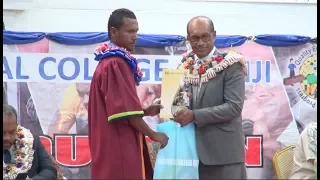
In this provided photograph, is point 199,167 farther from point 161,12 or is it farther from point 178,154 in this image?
point 161,12

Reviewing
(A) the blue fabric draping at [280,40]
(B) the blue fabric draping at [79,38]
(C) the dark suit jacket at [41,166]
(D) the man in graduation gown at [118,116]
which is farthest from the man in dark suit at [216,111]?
(A) the blue fabric draping at [280,40]

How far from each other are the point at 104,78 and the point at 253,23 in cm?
320

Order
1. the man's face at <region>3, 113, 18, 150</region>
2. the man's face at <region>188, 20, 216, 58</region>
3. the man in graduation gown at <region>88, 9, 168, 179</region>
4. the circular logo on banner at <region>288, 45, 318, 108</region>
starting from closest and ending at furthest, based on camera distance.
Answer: the man in graduation gown at <region>88, 9, 168, 179</region> → the man's face at <region>188, 20, 216, 58</region> → the man's face at <region>3, 113, 18, 150</region> → the circular logo on banner at <region>288, 45, 318, 108</region>

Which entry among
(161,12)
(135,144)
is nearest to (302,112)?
(161,12)

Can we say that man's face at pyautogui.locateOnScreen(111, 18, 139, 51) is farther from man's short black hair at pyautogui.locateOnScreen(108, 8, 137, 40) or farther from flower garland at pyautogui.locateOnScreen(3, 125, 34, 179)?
flower garland at pyautogui.locateOnScreen(3, 125, 34, 179)

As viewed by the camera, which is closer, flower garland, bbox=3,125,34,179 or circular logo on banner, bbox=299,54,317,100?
flower garland, bbox=3,125,34,179

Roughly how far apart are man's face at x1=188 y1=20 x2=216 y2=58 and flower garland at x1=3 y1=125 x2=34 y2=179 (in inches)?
50.2

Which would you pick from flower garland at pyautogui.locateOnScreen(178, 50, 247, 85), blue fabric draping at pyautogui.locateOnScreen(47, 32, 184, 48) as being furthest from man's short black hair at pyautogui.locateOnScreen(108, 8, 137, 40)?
blue fabric draping at pyautogui.locateOnScreen(47, 32, 184, 48)

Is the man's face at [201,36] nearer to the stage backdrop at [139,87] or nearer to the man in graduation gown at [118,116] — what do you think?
the man in graduation gown at [118,116]

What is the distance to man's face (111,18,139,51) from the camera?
260 centimetres

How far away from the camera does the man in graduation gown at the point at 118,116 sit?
2453 mm

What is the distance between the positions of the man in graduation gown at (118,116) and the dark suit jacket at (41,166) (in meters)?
0.59

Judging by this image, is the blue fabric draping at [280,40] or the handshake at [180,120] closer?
the handshake at [180,120]

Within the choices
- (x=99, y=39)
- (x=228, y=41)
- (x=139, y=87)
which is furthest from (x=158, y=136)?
(x=228, y=41)
